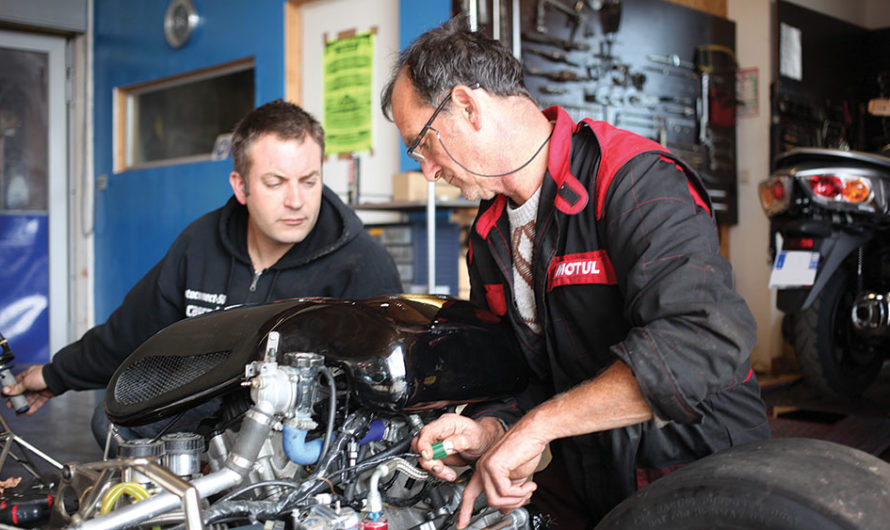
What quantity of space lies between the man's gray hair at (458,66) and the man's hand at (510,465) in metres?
0.63

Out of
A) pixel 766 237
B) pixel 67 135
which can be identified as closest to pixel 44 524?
pixel 766 237

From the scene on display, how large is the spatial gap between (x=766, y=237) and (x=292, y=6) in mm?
3464

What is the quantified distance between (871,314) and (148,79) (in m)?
5.24

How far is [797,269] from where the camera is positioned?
3.08m

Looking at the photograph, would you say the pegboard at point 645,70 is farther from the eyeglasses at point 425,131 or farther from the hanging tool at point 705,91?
the eyeglasses at point 425,131

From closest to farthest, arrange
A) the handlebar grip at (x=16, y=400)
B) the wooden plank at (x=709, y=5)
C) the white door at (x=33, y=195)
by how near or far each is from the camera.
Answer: the handlebar grip at (x=16, y=400)
the wooden plank at (x=709, y=5)
the white door at (x=33, y=195)

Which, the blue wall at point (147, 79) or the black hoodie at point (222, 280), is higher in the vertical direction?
the blue wall at point (147, 79)

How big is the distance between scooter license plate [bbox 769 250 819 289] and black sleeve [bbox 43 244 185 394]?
2.19 meters

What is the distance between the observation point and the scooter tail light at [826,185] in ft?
9.95

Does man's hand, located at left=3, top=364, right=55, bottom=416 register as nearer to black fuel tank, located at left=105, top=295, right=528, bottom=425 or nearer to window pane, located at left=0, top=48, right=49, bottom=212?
black fuel tank, located at left=105, top=295, right=528, bottom=425

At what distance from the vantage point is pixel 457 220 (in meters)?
4.21

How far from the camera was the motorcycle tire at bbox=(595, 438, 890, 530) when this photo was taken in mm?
1000

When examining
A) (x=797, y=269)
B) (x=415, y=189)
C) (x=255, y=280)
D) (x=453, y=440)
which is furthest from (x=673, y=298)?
(x=415, y=189)

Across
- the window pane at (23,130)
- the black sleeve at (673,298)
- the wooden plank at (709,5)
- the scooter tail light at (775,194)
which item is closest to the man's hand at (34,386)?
the black sleeve at (673,298)
